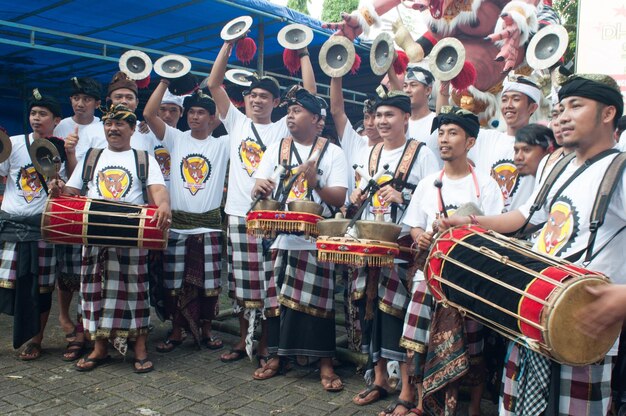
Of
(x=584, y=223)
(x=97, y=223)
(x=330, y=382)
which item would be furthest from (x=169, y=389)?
(x=584, y=223)

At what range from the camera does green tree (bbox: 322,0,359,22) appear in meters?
23.7

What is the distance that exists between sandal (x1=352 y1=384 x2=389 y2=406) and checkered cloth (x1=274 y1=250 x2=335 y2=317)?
0.65 meters

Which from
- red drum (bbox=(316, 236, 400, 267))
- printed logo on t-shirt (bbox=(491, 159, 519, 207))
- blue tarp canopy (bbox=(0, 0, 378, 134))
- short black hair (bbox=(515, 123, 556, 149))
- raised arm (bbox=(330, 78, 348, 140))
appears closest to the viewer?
red drum (bbox=(316, 236, 400, 267))

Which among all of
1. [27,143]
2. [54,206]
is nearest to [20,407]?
[54,206]

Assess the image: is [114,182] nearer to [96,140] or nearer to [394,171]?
[96,140]

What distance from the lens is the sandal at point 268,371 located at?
416 cm

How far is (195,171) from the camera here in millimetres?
4902

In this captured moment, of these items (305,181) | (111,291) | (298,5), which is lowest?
(111,291)

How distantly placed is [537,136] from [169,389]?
3.16 m

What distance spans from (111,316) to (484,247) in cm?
306

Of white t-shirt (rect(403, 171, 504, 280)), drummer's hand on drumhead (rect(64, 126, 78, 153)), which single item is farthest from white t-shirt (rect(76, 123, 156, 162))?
white t-shirt (rect(403, 171, 504, 280))

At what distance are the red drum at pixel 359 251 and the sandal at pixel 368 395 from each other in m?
1.10

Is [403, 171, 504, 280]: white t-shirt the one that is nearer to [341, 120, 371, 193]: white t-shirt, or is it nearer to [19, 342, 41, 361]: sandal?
[341, 120, 371, 193]: white t-shirt

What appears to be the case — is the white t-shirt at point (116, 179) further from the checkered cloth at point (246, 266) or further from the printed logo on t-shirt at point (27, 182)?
the checkered cloth at point (246, 266)
